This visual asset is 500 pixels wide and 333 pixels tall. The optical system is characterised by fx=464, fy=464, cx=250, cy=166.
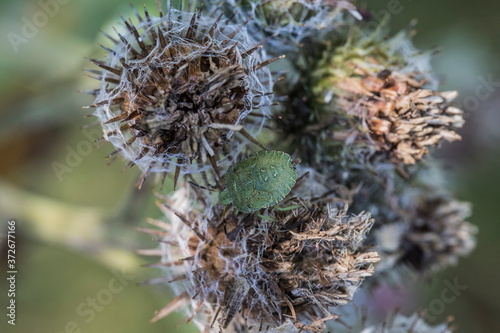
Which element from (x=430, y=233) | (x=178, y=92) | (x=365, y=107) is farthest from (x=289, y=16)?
(x=430, y=233)

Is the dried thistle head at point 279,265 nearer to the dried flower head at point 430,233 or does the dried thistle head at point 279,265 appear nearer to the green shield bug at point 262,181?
the green shield bug at point 262,181

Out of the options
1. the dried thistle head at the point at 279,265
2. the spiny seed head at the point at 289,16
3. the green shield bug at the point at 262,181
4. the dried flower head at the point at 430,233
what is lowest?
the dried flower head at the point at 430,233

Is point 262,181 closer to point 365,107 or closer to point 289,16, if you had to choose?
point 365,107

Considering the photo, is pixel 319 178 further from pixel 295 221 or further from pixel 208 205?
pixel 208 205

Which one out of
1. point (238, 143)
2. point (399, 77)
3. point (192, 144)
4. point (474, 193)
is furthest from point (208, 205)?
point (474, 193)

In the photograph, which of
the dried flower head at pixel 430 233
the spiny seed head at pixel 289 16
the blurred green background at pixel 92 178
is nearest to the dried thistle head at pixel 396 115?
the spiny seed head at pixel 289 16

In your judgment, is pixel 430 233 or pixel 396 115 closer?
pixel 396 115
